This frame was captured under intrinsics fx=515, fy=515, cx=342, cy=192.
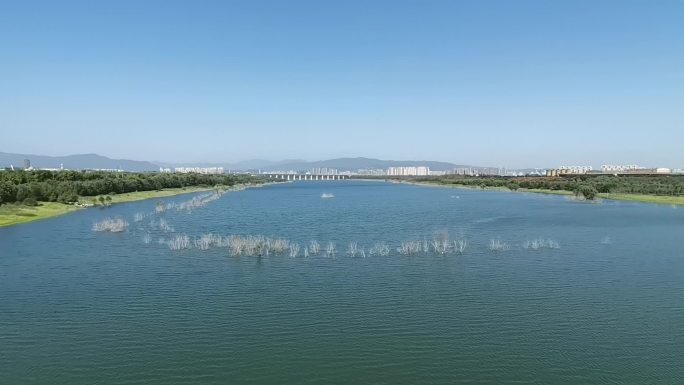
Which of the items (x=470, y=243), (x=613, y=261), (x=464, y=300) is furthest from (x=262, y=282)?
(x=613, y=261)

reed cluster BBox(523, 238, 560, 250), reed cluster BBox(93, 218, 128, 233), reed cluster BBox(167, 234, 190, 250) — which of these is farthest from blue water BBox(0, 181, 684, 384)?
reed cluster BBox(93, 218, 128, 233)

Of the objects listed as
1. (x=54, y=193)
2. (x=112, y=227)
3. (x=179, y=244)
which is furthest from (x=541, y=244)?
(x=54, y=193)

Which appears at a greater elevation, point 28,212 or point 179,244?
point 28,212

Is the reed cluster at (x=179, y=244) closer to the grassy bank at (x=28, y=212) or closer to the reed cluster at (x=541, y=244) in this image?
the reed cluster at (x=541, y=244)

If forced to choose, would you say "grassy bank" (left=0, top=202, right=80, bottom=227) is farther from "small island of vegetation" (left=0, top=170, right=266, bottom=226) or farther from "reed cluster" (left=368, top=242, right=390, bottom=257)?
"reed cluster" (left=368, top=242, right=390, bottom=257)

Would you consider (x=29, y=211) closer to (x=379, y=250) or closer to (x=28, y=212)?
(x=28, y=212)

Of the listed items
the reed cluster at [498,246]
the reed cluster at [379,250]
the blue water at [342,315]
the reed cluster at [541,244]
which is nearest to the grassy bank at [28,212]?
the blue water at [342,315]

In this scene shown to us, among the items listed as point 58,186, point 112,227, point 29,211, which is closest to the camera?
point 112,227

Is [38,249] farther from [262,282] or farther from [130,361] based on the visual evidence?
[130,361]
